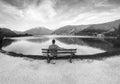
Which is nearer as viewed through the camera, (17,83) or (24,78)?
(17,83)

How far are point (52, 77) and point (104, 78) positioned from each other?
3.29 meters

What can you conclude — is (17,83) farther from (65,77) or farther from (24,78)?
(65,77)

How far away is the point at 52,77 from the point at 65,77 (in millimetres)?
852

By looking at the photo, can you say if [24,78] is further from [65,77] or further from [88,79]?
[88,79]

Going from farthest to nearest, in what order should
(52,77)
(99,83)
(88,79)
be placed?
(52,77) → (88,79) → (99,83)

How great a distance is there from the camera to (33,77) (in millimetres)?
5266

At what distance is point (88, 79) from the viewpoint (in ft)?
16.4

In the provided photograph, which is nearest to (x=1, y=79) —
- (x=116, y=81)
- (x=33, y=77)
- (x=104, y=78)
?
(x=33, y=77)

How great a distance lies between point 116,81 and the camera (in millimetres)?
4758

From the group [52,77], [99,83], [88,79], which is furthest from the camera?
[52,77]

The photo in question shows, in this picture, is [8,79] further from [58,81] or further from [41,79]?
[58,81]

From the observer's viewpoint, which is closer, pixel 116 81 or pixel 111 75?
pixel 116 81

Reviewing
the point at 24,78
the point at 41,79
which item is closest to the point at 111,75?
the point at 41,79

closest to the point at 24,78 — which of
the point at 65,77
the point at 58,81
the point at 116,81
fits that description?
the point at 58,81
